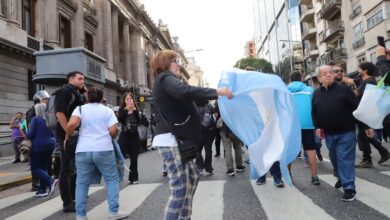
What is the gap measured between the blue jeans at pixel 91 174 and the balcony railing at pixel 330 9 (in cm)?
4030

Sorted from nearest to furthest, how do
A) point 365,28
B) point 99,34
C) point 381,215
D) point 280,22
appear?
point 381,215, point 365,28, point 99,34, point 280,22

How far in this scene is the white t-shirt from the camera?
185 inches

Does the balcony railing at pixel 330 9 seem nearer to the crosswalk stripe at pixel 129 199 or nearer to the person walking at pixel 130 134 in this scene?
the person walking at pixel 130 134

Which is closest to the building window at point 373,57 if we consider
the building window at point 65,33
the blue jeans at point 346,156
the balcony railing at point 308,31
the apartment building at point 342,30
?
the apartment building at point 342,30

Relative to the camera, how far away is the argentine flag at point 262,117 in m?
3.87

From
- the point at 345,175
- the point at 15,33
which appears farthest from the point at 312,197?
the point at 15,33

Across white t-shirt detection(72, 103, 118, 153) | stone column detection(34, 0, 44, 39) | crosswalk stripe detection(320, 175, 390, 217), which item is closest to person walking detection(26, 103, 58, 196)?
white t-shirt detection(72, 103, 118, 153)

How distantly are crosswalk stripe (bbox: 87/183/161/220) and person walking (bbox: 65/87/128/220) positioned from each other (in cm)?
41

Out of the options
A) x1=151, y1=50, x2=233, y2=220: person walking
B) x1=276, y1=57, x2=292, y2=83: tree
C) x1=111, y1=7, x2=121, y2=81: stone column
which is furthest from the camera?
x1=276, y1=57, x2=292, y2=83: tree

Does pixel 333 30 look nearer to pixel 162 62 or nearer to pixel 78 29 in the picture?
pixel 78 29

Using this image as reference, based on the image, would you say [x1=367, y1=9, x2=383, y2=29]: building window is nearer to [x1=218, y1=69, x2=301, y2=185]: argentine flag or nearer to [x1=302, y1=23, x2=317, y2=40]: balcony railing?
[x1=302, y1=23, x2=317, y2=40]: balcony railing

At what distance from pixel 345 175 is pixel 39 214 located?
410 cm

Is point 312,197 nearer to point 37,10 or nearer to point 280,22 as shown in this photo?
point 37,10

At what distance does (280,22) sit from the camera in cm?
8362
